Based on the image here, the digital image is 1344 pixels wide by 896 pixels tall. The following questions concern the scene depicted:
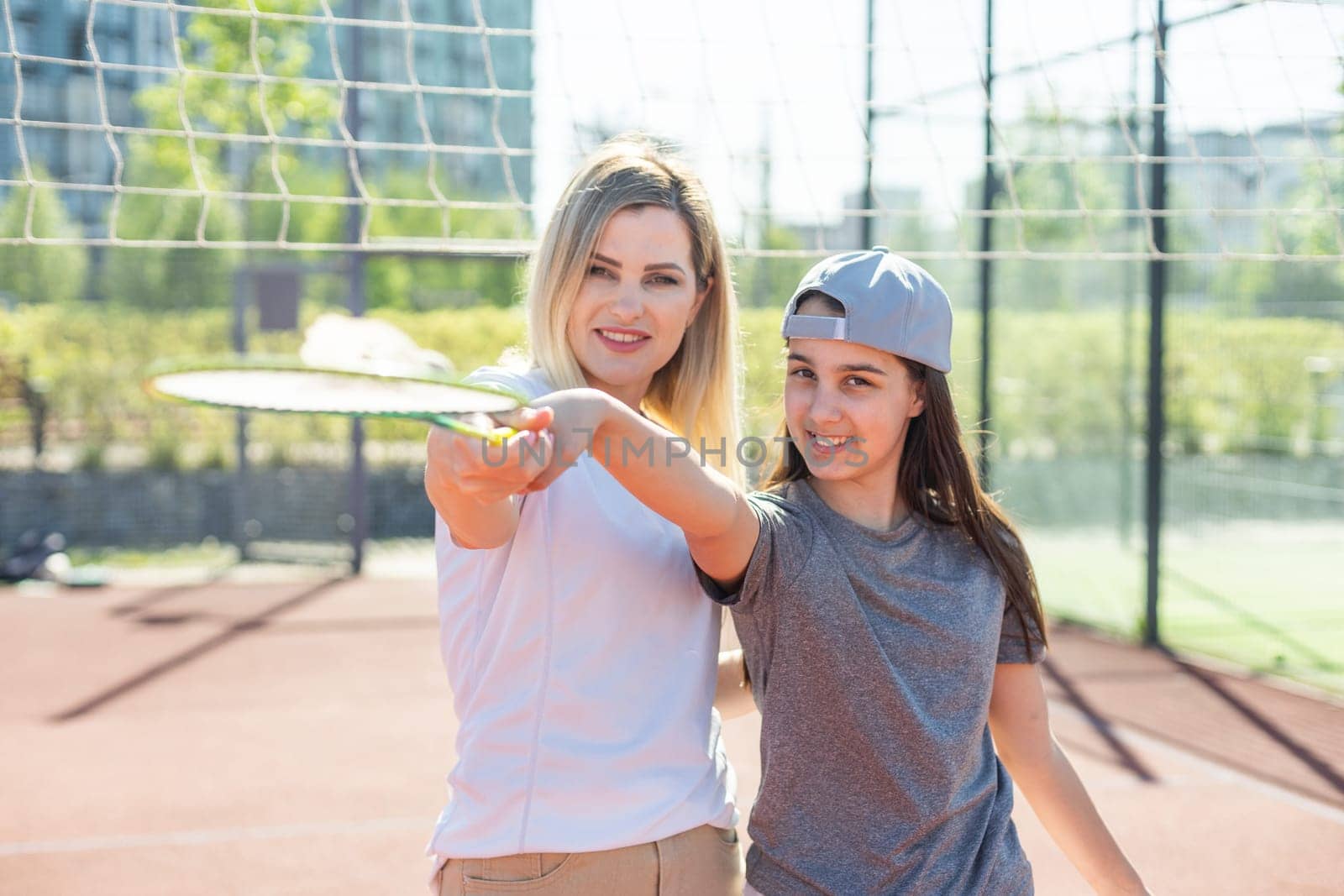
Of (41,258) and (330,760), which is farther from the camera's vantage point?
(41,258)

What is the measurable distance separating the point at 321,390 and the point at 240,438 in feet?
29.2

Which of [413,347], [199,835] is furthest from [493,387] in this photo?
[199,835]

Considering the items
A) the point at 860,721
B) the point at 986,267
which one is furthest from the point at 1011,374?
the point at 860,721

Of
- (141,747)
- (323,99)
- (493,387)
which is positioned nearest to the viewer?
(493,387)

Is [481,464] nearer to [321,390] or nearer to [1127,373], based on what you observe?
[321,390]

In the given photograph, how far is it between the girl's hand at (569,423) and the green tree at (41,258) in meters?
9.01

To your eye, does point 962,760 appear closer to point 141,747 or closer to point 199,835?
point 199,835

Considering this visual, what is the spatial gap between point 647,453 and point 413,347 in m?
0.30

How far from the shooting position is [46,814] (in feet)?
14.5

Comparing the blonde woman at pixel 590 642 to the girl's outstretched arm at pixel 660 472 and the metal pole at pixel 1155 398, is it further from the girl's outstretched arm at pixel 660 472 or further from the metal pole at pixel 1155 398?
the metal pole at pixel 1155 398

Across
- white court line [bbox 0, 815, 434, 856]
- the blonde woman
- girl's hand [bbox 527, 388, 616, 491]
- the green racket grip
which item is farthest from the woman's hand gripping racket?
white court line [bbox 0, 815, 434, 856]

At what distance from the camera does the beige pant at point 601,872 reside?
1.62 m

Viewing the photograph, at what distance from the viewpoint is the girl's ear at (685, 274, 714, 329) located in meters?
1.90

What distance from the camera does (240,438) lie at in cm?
957
